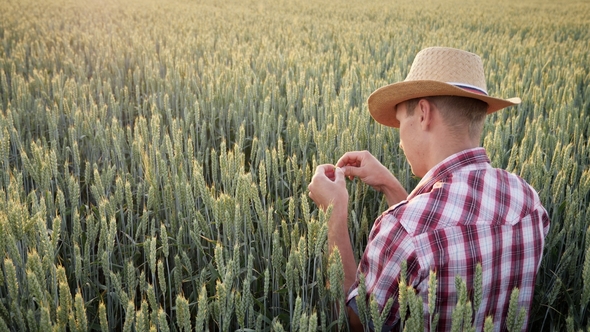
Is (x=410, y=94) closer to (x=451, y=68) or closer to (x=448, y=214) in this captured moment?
(x=451, y=68)

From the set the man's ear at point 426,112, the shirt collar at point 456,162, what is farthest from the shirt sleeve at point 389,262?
the man's ear at point 426,112

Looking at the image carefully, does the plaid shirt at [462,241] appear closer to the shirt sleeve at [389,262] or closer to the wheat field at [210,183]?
the shirt sleeve at [389,262]

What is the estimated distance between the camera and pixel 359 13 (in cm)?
1273

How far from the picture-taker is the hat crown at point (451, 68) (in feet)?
5.12

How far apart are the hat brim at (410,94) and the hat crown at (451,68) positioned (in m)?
0.07

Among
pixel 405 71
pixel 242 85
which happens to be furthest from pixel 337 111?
pixel 405 71

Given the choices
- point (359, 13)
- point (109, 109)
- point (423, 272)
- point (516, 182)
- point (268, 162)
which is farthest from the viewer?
point (359, 13)

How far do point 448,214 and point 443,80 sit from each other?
468mm

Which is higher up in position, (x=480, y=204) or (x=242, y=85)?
(x=480, y=204)

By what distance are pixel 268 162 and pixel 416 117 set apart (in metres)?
0.53

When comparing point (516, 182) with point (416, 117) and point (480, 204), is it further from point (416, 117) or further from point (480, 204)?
point (416, 117)

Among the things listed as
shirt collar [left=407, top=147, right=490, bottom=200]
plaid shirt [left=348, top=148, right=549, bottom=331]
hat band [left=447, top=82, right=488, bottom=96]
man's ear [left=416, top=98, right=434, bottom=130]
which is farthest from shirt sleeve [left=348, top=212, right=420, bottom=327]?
hat band [left=447, top=82, right=488, bottom=96]

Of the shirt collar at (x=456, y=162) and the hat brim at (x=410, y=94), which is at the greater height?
the hat brim at (x=410, y=94)

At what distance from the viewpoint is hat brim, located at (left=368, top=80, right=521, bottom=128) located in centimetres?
146
